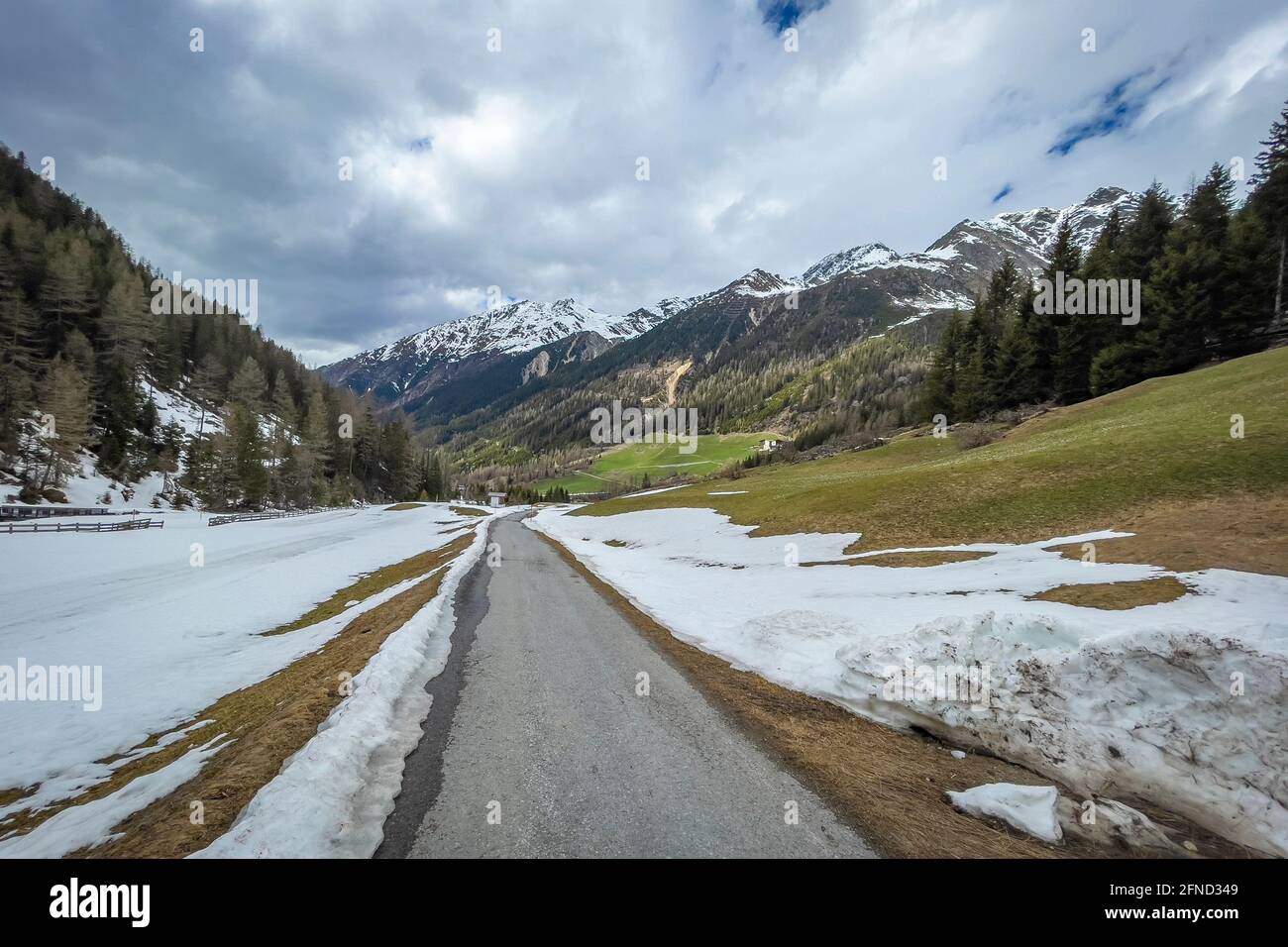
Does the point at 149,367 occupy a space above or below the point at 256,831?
above

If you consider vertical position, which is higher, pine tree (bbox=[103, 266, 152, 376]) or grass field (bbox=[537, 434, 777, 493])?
pine tree (bbox=[103, 266, 152, 376])

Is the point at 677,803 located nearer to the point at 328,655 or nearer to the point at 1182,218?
the point at 328,655

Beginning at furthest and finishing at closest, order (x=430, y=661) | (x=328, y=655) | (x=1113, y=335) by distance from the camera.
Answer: (x=1113, y=335) → (x=328, y=655) → (x=430, y=661)

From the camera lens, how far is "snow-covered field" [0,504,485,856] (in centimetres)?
728

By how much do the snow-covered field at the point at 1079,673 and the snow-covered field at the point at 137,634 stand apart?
7.89 meters

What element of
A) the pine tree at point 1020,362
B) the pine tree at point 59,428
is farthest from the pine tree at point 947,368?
the pine tree at point 59,428

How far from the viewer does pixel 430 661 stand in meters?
9.59

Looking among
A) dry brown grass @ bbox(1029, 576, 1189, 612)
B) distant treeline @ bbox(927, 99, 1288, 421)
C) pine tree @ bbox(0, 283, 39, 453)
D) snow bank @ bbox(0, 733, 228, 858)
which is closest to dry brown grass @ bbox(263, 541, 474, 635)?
snow bank @ bbox(0, 733, 228, 858)

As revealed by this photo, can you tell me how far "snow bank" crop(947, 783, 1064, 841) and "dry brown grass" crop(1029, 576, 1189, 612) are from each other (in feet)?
22.5

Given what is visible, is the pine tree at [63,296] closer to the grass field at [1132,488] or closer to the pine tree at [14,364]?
the pine tree at [14,364]

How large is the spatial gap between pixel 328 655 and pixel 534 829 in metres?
8.94

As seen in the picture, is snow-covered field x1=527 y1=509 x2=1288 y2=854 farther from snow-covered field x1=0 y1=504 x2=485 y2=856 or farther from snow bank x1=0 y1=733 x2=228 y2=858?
snow bank x1=0 y1=733 x2=228 y2=858

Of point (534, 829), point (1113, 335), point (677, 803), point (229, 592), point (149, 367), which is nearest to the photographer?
point (534, 829)
